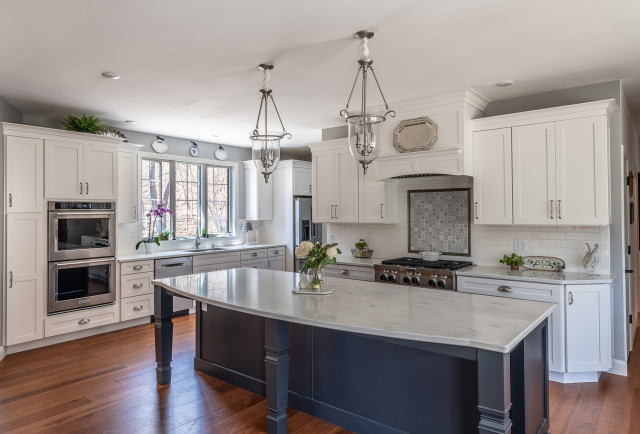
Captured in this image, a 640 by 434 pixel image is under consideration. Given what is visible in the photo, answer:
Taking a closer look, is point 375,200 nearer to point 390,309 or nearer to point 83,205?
point 390,309

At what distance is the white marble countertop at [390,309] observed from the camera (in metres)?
1.87

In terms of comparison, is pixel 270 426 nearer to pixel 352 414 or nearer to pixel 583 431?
pixel 352 414

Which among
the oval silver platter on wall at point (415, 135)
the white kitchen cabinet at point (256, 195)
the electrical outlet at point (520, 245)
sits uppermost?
the oval silver platter on wall at point (415, 135)

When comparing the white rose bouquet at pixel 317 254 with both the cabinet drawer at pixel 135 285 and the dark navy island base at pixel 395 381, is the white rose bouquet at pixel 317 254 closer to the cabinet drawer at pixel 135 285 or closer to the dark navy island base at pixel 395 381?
the dark navy island base at pixel 395 381

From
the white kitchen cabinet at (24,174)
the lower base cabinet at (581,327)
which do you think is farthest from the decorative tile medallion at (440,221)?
the white kitchen cabinet at (24,174)

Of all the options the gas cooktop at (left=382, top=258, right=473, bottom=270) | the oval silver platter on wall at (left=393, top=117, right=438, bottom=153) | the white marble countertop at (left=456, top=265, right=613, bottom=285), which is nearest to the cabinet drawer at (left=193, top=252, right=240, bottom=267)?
the gas cooktop at (left=382, top=258, right=473, bottom=270)

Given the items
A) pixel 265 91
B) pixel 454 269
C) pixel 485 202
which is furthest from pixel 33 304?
pixel 485 202

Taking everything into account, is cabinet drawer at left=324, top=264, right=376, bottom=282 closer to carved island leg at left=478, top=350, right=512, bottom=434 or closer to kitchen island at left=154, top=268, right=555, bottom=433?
kitchen island at left=154, top=268, right=555, bottom=433

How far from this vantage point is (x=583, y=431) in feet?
8.79

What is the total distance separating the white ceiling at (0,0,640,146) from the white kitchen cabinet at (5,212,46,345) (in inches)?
52.1

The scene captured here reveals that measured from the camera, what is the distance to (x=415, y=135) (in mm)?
4195

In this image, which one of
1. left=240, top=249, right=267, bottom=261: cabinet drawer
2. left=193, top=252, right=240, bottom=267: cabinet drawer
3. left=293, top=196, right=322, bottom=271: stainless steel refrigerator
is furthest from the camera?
left=293, top=196, right=322, bottom=271: stainless steel refrigerator

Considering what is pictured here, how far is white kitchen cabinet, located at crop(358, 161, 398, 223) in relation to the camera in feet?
15.8

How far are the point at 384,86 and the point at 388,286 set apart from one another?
1910 millimetres
